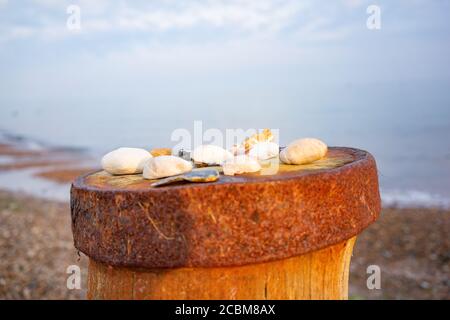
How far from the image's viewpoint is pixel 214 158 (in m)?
1.87

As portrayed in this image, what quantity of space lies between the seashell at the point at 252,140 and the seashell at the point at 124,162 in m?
0.44

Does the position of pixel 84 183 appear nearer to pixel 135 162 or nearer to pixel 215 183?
pixel 135 162

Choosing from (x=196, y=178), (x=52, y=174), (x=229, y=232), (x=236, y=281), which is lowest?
(x=52, y=174)

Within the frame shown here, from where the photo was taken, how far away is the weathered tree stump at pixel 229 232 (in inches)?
55.4

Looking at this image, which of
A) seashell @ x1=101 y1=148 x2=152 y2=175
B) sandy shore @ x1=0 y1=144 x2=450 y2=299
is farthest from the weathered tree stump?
sandy shore @ x1=0 y1=144 x2=450 y2=299

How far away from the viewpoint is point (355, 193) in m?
1.58

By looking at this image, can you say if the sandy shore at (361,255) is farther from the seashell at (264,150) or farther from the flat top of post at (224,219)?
the flat top of post at (224,219)

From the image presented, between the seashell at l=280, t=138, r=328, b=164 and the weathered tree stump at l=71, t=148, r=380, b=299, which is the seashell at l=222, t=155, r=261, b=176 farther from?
the seashell at l=280, t=138, r=328, b=164

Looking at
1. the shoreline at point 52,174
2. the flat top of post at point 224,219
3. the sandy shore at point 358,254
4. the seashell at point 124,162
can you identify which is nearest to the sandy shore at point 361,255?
the sandy shore at point 358,254

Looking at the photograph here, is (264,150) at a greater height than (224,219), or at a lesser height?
greater

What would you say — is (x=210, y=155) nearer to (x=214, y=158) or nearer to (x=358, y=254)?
(x=214, y=158)

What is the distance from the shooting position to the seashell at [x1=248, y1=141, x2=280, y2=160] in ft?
6.56

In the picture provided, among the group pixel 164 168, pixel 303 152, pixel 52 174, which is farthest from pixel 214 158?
pixel 52 174

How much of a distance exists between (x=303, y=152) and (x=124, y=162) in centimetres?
75
